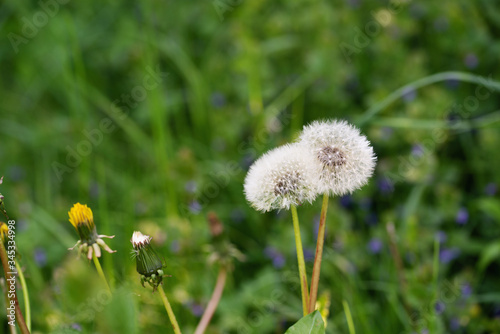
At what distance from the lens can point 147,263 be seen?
3.26 ft

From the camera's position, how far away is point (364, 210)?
2449 mm

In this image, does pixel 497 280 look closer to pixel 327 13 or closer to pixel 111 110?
pixel 327 13

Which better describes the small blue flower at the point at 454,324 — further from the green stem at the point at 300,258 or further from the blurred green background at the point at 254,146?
the green stem at the point at 300,258

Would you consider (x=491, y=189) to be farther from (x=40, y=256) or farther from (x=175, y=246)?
(x=40, y=256)

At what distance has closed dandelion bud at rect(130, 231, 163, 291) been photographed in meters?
0.99

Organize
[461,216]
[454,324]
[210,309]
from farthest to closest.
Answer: [461,216] → [454,324] → [210,309]

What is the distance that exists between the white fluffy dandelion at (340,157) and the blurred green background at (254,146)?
57cm

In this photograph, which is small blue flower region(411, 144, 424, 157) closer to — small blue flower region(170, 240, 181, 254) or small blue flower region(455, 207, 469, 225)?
small blue flower region(455, 207, 469, 225)

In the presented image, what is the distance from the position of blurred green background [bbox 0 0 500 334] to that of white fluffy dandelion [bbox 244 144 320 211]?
0.62 m

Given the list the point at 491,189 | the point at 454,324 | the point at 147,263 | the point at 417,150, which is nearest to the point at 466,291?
the point at 454,324

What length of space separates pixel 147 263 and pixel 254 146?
1656 mm

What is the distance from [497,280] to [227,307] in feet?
3.50

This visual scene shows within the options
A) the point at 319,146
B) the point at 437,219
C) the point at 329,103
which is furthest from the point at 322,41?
the point at 319,146

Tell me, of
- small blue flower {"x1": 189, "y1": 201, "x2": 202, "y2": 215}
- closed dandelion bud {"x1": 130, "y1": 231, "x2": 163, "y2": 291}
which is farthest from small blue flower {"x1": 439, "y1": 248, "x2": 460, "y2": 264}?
closed dandelion bud {"x1": 130, "y1": 231, "x2": 163, "y2": 291}
